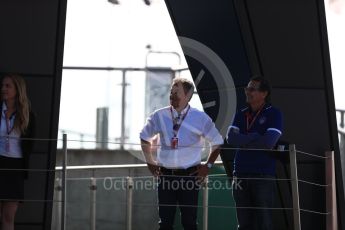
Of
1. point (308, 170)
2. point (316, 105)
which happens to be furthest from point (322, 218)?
point (316, 105)

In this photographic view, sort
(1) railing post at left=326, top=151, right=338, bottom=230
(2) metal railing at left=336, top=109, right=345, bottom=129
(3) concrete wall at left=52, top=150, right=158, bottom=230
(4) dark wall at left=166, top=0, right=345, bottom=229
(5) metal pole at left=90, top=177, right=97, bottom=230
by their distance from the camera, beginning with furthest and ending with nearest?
(2) metal railing at left=336, top=109, right=345, bottom=129
(3) concrete wall at left=52, top=150, right=158, bottom=230
(5) metal pole at left=90, top=177, right=97, bottom=230
(4) dark wall at left=166, top=0, right=345, bottom=229
(1) railing post at left=326, top=151, right=338, bottom=230

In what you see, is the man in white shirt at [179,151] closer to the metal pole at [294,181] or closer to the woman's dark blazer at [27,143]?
the metal pole at [294,181]

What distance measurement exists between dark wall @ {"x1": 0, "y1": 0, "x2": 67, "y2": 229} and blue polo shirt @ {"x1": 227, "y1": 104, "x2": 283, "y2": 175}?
63.4 inches

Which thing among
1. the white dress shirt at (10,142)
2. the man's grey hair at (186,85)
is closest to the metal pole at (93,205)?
the white dress shirt at (10,142)

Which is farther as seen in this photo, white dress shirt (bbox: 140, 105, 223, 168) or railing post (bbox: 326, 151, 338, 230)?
railing post (bbox: 326, 151, 338, 230)

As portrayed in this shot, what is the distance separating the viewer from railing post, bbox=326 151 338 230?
8.34 m

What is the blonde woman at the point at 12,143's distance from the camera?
24.8 ft

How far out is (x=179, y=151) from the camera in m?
7.61

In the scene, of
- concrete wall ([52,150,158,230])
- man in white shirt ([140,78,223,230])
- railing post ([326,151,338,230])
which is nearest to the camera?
man in white shirt ([140,78,223,230])

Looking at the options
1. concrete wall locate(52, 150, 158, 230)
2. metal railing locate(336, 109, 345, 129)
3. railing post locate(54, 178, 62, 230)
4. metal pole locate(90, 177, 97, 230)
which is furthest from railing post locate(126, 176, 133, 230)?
metal railing locate(336, 109, 345, 129)

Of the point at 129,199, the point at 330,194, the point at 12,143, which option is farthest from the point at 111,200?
the point at 12,143

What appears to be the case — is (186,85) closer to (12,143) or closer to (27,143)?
(27,143)

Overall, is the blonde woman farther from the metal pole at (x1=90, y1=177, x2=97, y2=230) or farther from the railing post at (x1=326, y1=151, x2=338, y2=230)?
the railing post at (x1=326, y1=151, x2=338, y2=230)

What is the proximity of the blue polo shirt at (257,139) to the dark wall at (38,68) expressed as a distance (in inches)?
63.4
